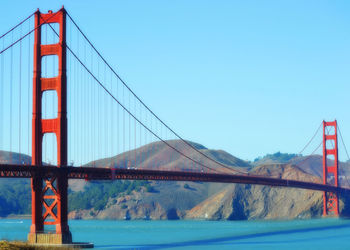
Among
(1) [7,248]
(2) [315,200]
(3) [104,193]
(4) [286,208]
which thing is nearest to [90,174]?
(1) [7,248]

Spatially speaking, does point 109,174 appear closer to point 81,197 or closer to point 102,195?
point 102,195

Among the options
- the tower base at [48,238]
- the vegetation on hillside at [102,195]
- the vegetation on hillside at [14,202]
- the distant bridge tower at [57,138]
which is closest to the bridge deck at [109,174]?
the distant bridge tower at [57,138]

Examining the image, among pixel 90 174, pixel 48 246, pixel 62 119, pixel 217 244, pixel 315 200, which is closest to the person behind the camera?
pixel 48 246

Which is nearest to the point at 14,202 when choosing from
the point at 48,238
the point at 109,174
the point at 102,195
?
the point at 102,195

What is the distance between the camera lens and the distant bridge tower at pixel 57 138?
55.1m

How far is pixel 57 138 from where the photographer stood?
55.6 meters

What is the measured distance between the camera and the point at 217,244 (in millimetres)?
66938

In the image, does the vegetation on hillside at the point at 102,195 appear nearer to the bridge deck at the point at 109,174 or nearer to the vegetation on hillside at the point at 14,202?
the vegetation on hillside at the point at 14,202

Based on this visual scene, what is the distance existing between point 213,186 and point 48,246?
130 metres

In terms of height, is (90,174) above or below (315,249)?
above

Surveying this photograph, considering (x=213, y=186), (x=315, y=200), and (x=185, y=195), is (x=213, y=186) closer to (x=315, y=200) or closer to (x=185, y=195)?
(x=185, y=195)

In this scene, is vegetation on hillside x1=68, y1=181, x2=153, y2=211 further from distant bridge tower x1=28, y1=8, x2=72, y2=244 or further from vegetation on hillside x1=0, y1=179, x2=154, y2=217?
distant bridge tower x1=28, y1=8, x2=72, y2=244

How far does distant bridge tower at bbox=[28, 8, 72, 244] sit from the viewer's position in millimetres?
55125

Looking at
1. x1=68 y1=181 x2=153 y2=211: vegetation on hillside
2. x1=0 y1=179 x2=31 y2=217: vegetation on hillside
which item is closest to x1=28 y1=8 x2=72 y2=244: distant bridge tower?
x1=68 y1=181 x2=153 y2=211: vegetation on hillside
